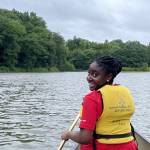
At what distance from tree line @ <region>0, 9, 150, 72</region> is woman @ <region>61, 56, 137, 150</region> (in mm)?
82662

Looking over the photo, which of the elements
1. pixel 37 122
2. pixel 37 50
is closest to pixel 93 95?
pixel 37 122

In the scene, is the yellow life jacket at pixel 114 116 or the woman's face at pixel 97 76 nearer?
the yellow life jacket at pixel 114 116

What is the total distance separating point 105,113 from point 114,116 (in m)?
0.09

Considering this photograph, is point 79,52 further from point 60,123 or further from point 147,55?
point 60,123

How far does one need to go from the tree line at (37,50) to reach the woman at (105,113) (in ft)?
271

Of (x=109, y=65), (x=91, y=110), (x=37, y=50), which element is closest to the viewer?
(x=91, y=110)

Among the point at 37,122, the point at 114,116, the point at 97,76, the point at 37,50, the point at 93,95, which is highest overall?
the point at 37,50

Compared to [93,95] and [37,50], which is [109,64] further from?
[37,50]

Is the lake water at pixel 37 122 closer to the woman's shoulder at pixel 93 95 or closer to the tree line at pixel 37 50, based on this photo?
the woman's shoulder at pixel 93 95

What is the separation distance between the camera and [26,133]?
1580cm

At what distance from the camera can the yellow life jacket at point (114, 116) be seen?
4.38m

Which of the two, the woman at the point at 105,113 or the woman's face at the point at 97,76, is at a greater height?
the woman's face at the point at 97,76

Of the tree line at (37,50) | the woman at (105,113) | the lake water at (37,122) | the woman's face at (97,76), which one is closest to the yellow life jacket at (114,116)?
the woman at (105,113)

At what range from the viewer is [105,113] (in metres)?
4.38
